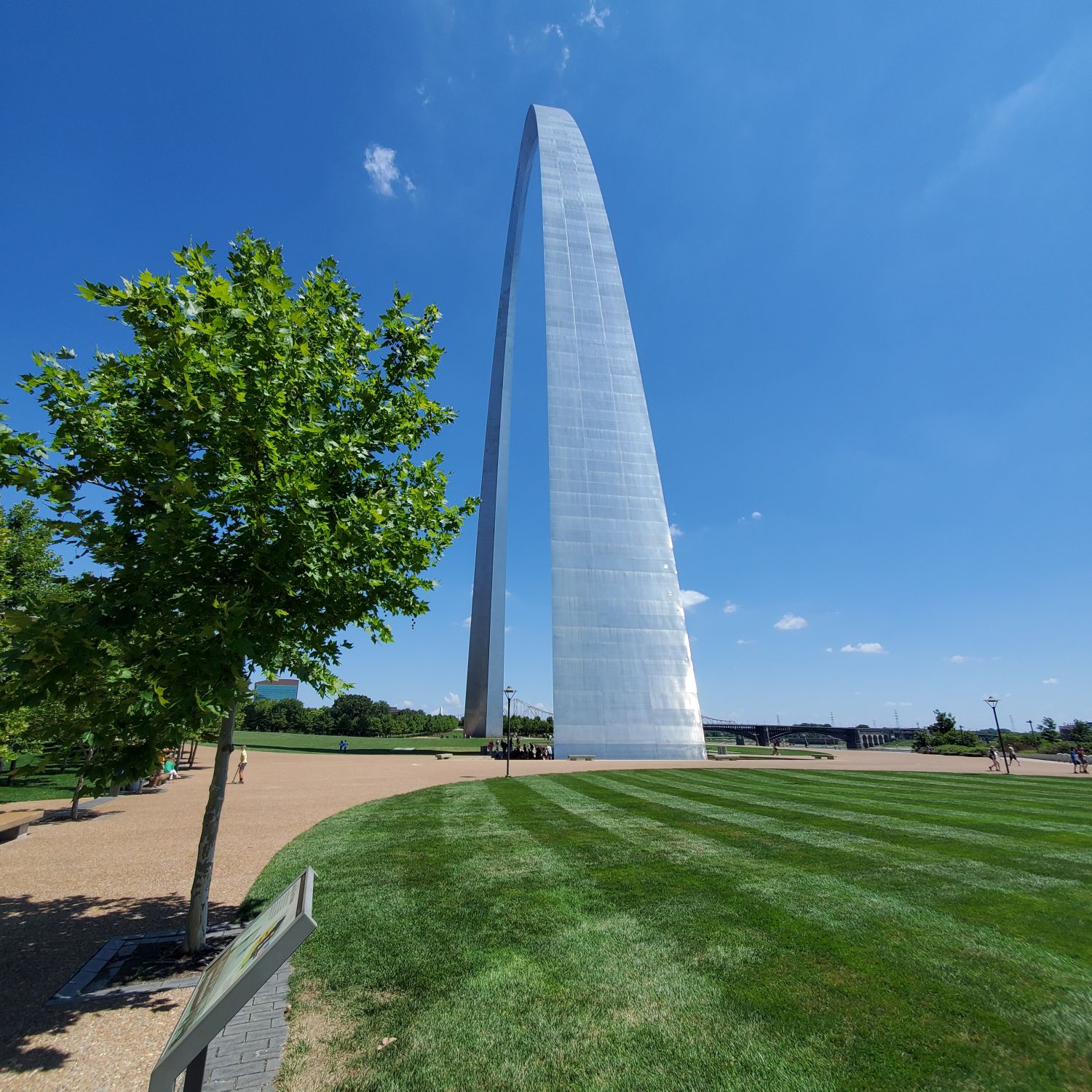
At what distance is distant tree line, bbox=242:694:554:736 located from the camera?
229 ft

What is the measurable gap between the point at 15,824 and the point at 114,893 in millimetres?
4703

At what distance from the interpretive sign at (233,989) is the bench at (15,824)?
11.5 metres

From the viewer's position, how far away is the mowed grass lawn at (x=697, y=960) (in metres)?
3.84

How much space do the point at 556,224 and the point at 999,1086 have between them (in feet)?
153


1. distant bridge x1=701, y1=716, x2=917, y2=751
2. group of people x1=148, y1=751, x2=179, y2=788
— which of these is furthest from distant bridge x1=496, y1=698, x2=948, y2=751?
group of people x1=148, y1=751, x2=179, y2=788

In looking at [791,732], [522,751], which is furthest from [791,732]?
[522,751]

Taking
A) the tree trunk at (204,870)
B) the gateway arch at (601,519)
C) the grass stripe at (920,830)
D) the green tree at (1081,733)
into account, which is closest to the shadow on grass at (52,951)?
the tree trunk at (204,870)

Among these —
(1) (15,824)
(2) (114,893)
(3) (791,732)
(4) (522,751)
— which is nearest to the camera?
(2) (114,893)

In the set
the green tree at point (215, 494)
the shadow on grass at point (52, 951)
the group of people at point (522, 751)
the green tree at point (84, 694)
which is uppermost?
the green tree at point (215, 494)

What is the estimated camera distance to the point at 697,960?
5.23 m

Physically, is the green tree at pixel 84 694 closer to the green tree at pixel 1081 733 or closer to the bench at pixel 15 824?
the bench at pixel 15 824

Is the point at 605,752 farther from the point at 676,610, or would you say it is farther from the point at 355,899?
the point at 355,899

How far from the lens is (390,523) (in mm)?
6375

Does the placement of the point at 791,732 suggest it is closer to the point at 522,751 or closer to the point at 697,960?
the point at 522,751
